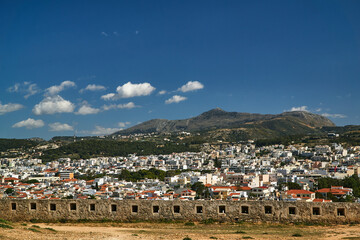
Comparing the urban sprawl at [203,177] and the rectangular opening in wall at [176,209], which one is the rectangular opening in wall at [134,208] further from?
the urban sprawl at [203,177]

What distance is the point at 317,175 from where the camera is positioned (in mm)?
77500

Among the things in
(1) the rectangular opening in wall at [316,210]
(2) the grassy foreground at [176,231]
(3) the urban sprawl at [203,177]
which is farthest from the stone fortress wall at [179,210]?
(3) the urban sprawl at [203,177]

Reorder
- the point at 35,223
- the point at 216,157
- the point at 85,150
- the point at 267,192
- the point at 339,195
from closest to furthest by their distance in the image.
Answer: the point at 35,223 → the point at 339,195 → the point at 267,192 → the point at 216,157 → the point at 85,150

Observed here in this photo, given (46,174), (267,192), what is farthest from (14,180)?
(267,192)

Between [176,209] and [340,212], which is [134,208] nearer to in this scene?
[176,209]

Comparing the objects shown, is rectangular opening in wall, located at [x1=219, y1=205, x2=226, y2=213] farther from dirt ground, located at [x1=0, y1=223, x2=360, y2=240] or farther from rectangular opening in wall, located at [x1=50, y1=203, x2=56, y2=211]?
rectangular opening in wall, located at [x1=50, y1=203, x2=56, y2=211]

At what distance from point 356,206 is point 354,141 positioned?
5082 inches

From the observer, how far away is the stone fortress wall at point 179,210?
13.8 m

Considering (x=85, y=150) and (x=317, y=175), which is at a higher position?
(x=85, y=150)

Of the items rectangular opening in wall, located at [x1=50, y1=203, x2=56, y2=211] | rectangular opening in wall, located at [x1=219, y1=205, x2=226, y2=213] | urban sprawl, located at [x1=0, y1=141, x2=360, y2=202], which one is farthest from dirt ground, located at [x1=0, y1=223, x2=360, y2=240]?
urban sprawl, located at [x1=0, y1=141, x2=360, y2=202]

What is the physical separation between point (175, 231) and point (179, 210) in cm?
158

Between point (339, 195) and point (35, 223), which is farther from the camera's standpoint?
point (339, 195)

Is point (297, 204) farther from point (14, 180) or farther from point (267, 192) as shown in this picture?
point (14, 180)

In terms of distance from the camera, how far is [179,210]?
14586mm
